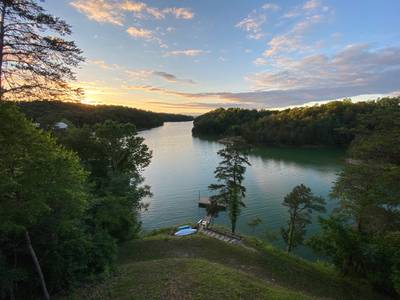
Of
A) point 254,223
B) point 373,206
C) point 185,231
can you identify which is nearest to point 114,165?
point 185,231

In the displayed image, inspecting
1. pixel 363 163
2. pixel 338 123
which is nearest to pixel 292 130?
pixel 338 123

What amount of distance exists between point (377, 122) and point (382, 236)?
4.84m

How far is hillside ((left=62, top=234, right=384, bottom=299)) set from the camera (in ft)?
29.1

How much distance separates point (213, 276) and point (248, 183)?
28.7 metres

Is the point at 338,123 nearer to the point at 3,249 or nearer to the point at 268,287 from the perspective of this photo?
the point at 268,287

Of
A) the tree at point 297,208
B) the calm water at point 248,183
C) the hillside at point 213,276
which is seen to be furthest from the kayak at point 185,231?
the tree at point 297,208

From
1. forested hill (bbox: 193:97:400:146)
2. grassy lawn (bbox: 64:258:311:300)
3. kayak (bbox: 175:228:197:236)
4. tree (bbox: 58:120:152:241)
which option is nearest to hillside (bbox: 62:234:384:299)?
grassy lawn (bbox: 64:258:311:300)

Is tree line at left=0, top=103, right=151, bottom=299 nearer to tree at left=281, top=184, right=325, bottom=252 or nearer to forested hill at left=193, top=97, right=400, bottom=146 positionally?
tree at left=281, top=184, right=325, bottom=252

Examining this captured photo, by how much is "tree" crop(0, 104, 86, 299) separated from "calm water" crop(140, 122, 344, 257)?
45.9 ft

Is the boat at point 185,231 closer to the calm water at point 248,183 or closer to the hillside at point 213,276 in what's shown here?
the hillside at point 213,276

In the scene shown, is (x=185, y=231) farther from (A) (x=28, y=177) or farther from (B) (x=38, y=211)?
(A) (x=28, y=177)

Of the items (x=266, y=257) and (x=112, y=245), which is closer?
(x=112, y=245)

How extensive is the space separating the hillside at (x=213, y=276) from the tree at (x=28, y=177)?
3501 millimetres

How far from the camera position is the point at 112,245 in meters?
11.2
